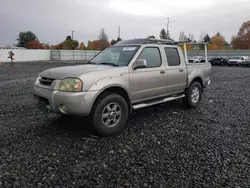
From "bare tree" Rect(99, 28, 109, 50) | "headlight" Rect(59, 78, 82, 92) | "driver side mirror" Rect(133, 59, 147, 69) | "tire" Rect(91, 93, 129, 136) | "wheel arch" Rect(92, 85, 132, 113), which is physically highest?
"bare tree" Rect(99, 28, 109, 50)

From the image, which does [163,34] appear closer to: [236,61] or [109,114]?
[236,61]

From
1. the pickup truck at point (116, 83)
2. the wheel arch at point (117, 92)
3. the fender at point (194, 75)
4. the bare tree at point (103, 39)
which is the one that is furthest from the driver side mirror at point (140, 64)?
the bare tree at point (103, 39)

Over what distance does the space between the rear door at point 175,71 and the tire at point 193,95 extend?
0.98ft

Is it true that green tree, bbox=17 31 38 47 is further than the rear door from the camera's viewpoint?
Yes

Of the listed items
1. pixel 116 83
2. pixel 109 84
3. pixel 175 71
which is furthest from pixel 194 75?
pixel 109 84

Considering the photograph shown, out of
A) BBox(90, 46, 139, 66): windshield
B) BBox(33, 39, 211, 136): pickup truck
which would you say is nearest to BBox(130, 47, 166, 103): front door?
BBox(33, 39, 211, 136): pickup truck

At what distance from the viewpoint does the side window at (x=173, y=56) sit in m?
5.66

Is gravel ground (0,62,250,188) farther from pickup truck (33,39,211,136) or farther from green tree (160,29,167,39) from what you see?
green tree (160,29,167,39)

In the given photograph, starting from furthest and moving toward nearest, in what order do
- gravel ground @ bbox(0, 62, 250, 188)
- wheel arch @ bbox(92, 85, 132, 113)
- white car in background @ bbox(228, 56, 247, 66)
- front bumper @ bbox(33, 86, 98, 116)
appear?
white car in background @ bbox(228, 56, 247, 66) < wheel arch @ bbox(92, 85, 132, 113) < front bumper @ bbox(33, 86, 98, 116) < gravel ground @ bbox(0, 62, 250, 188)

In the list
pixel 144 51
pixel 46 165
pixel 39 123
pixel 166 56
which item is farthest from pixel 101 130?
pixel 166 56

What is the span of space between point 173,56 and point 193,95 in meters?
1.39

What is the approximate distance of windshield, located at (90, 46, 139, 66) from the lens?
4.87 m

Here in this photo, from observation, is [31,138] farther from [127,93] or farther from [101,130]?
[127,93]

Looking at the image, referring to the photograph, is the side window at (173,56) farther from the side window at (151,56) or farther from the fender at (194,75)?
the fender at (194,75)
